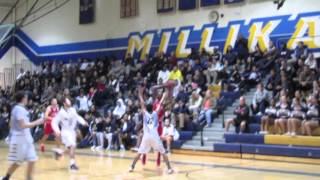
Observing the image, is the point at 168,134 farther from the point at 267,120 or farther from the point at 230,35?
the point at 230,35

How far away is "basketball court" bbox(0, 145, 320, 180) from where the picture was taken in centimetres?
1234

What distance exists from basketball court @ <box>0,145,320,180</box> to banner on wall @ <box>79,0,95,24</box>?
45.2ft

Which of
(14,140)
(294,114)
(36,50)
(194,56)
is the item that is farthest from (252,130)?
(36,50)

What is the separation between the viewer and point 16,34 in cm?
3394

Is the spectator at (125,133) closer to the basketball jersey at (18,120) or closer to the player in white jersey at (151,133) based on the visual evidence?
the player in white jersey at (151,133)

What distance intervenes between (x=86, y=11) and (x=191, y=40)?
7.52 m

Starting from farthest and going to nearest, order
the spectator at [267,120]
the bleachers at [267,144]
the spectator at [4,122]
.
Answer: the spectator at [4,122]
the spectator at [267,120]
the bleachers at [267,144]

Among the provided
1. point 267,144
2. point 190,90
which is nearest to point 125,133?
point 190,90

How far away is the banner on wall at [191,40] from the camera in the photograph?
70.1ft

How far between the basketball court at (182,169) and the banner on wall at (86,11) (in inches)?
543

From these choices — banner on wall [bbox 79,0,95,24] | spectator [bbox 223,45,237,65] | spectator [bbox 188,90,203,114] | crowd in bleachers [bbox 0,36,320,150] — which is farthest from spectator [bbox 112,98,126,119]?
banner on wall [bbox 79,0,95,24]

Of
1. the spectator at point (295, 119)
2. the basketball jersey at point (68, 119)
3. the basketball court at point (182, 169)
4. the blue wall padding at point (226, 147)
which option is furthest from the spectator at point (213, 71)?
the basketball jersey at point (68, 119)

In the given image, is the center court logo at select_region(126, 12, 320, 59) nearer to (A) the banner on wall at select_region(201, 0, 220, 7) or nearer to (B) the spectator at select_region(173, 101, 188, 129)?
(A) the banner on wall at select_region(201, 0, 220, 7)

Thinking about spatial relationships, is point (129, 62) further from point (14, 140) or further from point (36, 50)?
point (14, 140)
